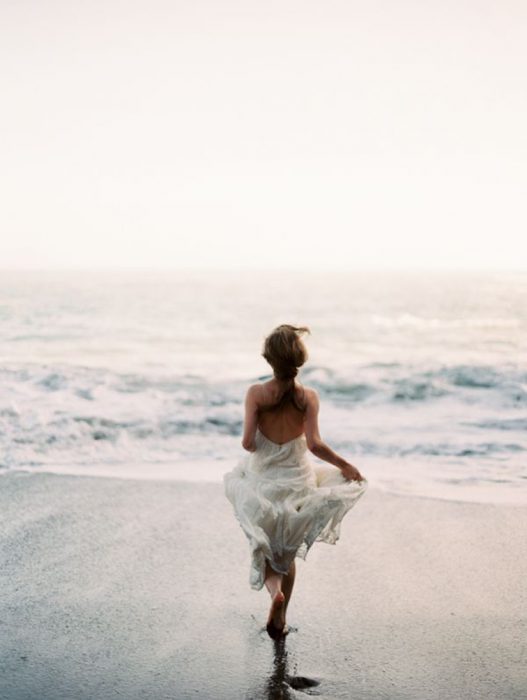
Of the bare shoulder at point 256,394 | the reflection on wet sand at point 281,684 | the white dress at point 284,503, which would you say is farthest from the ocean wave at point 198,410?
the reflection on wet sand at point 281,684

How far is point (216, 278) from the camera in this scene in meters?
58.7

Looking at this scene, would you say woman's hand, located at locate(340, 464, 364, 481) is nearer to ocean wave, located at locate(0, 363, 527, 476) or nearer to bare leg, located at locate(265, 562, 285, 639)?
bare leg, located at locate(265, 562, 285, 639)

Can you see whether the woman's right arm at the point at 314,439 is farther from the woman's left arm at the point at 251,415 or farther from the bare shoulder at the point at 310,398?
the woman's left arm at the point at 251,415

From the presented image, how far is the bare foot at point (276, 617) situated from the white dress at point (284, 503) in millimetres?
156

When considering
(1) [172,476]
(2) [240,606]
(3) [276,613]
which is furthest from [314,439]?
(1) [172,476]

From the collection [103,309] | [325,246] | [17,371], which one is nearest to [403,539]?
[17,371]

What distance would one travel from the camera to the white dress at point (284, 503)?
4.06m

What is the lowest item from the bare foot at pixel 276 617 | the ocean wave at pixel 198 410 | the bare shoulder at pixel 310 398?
the ocean wave at pixel 198 410

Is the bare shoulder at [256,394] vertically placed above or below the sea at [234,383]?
above

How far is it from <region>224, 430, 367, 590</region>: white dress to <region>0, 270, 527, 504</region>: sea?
3104 millimetres

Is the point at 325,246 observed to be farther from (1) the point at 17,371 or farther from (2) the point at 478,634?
(2) the point at 478,634

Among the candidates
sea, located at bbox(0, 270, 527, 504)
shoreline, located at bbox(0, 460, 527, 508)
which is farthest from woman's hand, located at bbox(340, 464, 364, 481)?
sea, located at bbox(0, 270, 527, 504)

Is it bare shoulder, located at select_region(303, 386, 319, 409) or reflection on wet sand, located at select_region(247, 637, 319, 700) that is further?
bare shoulder, located at select_region(303, 386, 319, 409)

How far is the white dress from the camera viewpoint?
406cm
